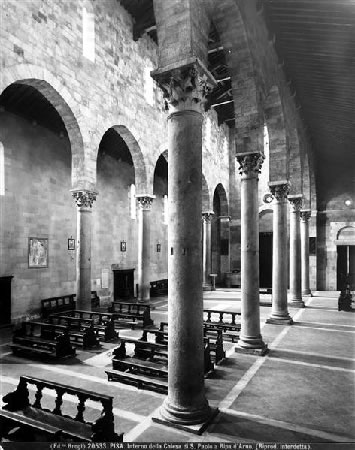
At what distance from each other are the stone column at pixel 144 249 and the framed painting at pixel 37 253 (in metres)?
3.89

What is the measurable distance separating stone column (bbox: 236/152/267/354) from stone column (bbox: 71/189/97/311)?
5761 millimetres

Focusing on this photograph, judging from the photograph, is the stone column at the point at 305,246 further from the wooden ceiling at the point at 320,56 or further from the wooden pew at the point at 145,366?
the wooden pew at the point at 145,366

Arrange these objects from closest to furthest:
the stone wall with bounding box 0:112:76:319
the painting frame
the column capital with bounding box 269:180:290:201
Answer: the column capital with bounding box 269:180:290:201 → the stone wall with bounding box 0:112:76:319 → the painting frame

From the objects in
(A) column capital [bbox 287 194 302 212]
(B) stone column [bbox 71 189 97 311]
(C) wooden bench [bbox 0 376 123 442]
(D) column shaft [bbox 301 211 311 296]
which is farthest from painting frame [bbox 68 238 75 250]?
(D) column shaft [bbox 301 211 311 296]

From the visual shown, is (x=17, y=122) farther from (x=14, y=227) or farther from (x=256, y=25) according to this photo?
(x=256, y=25)

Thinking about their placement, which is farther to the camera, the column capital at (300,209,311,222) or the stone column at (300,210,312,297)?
the stone column at (300,210,312,297)

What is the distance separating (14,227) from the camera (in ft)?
40.0

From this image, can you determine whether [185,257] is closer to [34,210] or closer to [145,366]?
[145,366]

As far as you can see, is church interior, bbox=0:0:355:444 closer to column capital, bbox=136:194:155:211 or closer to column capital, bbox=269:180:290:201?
column capital, bbox=269:180:290:201

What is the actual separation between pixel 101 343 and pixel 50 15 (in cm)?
996

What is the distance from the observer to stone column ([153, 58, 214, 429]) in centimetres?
477

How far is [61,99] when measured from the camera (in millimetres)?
10898

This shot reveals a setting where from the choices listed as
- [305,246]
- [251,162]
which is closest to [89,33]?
[251,162]

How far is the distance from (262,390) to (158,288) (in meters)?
14.1
